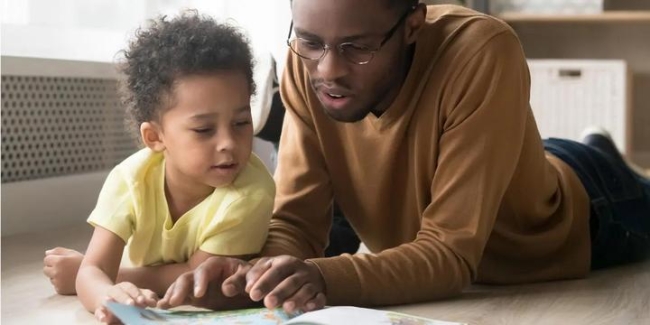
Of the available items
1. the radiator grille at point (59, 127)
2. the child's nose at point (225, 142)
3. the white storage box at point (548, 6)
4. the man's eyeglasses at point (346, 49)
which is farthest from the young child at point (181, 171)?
the white storage box at point (548, 6)

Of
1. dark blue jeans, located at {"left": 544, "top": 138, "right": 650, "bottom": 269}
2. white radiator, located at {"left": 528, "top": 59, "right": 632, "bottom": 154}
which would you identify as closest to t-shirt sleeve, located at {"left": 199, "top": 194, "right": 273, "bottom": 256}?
dark blue jeans, located at {"left": 544, "top": 138, "right": 650, "bottom": 269}

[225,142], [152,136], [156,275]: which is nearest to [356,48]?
[225,142]

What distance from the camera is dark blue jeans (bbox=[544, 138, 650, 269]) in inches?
68.1

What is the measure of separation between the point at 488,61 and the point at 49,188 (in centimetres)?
141

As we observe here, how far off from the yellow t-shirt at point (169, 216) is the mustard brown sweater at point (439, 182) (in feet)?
0.29

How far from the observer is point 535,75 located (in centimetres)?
351

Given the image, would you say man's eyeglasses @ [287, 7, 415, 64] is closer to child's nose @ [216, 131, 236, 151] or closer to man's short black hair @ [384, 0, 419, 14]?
man's short black hair @ [384, 0, 419, 14]

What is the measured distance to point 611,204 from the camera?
1751 millimetres

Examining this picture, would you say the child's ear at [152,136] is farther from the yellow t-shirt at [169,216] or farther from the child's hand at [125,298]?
the child's hand at [125,298]

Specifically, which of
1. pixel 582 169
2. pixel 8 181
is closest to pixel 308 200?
pixel 582 169

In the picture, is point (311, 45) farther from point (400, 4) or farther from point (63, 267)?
point (63, 267)

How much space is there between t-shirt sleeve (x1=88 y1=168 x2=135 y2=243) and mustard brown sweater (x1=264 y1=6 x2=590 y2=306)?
0.21 metres

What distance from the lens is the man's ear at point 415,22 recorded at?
142cm

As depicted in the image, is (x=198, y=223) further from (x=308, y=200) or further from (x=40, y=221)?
(x=40, y=221)
